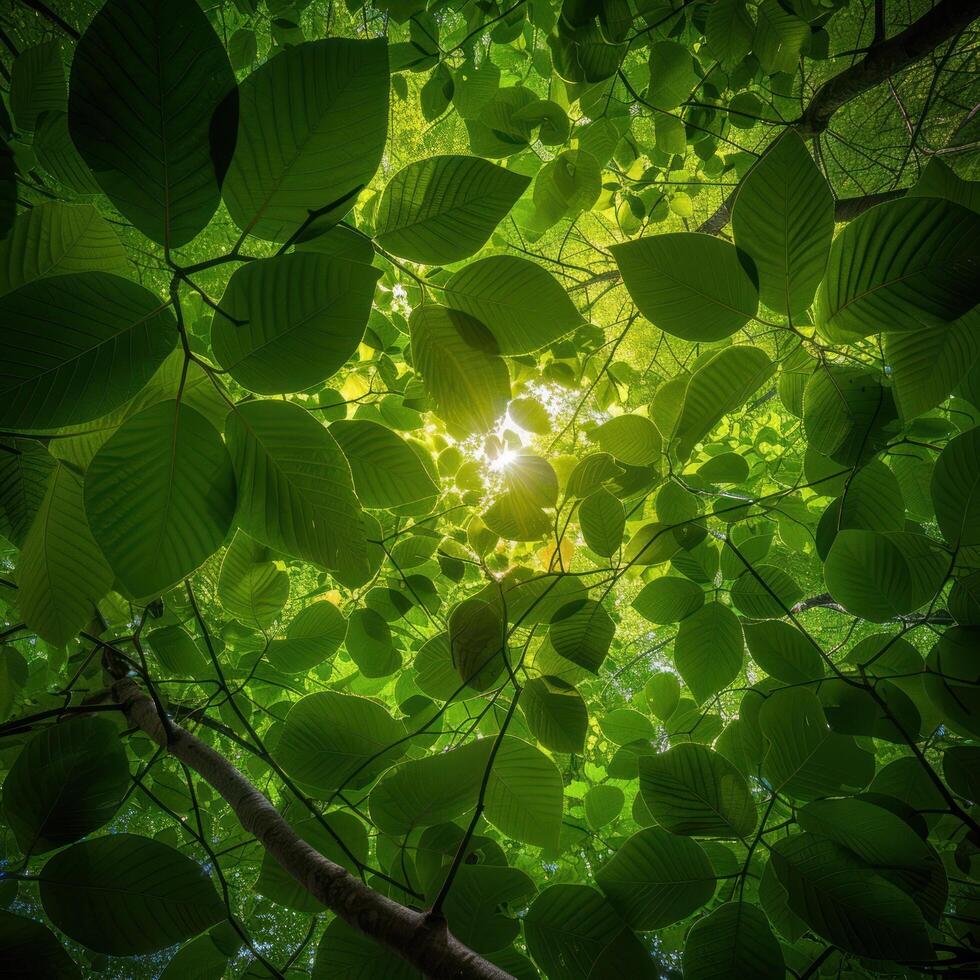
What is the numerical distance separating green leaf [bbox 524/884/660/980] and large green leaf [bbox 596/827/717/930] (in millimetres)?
10

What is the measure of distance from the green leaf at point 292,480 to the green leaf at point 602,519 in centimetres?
21

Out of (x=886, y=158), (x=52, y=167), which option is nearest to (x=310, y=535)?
(x=52, y=167)

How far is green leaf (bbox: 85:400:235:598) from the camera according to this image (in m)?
0.20

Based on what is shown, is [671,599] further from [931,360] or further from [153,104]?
[153,104]

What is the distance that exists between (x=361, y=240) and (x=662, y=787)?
1.19 ft

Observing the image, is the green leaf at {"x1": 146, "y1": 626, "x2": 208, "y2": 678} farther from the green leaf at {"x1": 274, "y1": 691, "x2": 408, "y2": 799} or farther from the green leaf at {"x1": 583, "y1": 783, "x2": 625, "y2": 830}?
the green leaf at {"x1": 583, "y1": 783, "x2": 625, "y2": 830}

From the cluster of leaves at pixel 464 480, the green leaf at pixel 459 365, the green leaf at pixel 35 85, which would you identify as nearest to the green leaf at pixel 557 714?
the cluster of leaves at pixel 464 480

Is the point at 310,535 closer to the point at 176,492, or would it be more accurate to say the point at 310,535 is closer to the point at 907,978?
the point at 176,492

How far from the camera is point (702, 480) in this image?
0.47 meters

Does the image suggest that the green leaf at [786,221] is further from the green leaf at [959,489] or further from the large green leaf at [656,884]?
the large green leaf at [656,884]

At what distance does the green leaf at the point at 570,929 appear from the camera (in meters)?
0.32

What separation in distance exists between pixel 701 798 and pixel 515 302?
1.05 feet

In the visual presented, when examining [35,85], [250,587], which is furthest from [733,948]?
[35,85]

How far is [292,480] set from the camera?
0.24 meters
